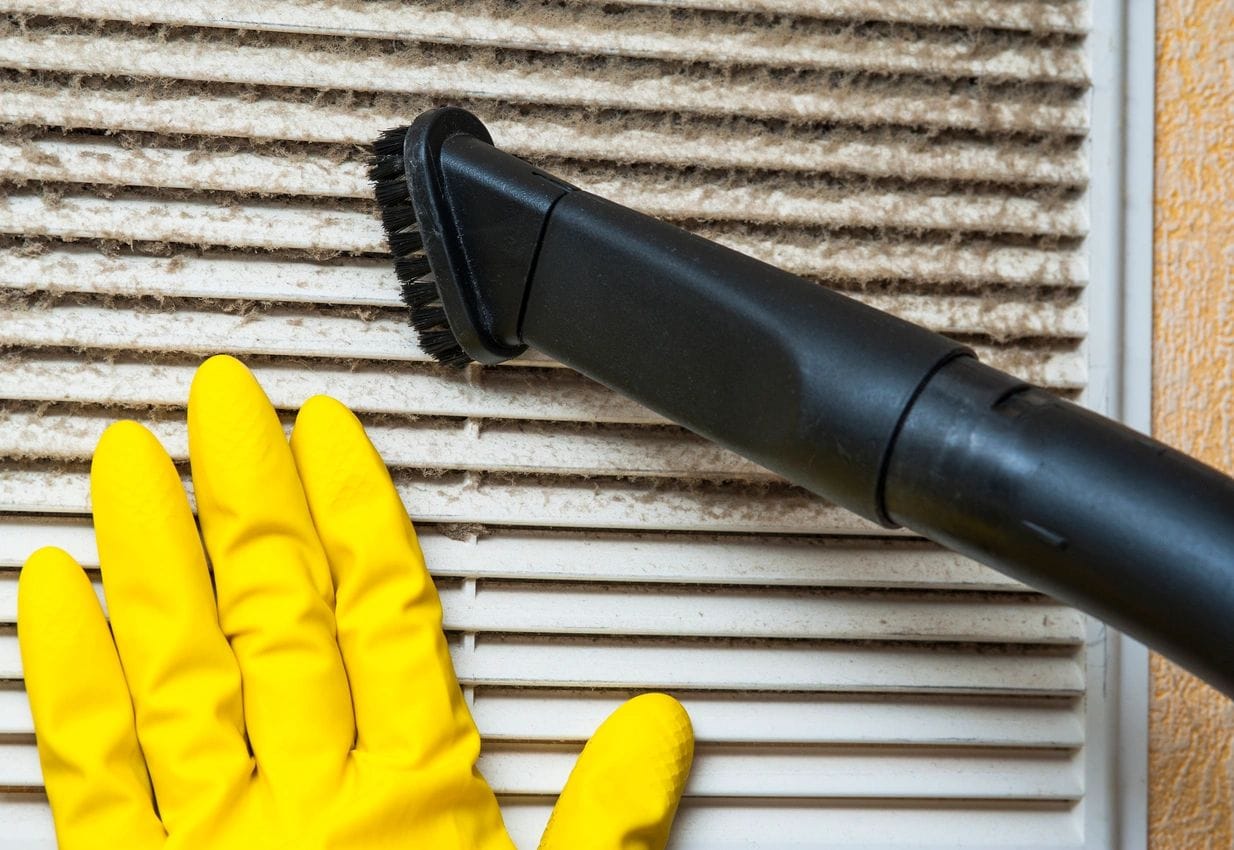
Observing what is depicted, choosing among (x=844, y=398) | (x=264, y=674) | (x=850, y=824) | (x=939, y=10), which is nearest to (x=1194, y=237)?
(x=939, y=10)

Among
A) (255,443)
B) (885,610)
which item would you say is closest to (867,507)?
(885,610)

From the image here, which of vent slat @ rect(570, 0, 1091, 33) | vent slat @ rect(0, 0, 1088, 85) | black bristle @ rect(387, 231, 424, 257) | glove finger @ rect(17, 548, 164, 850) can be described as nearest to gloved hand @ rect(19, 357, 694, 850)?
glove finger @ rect(17, 548, 164, 850)

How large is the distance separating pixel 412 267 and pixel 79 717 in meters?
0.35

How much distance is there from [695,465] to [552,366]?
123 millimetres

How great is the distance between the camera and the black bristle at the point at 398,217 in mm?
629

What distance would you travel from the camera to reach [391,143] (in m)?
0.63

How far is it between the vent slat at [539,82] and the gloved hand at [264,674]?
207 mm

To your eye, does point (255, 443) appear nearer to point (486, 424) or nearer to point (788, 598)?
point (486, 424)

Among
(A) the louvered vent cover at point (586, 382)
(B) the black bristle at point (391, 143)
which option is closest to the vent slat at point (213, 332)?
(A) the louvered vent cover at point (586, 382)

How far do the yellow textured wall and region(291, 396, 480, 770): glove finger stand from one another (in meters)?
0.53

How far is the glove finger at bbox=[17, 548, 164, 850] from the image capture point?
1.92ft

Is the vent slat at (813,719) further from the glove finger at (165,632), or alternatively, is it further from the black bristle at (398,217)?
the black bristle at (398,217)

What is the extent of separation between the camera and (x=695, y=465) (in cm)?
67

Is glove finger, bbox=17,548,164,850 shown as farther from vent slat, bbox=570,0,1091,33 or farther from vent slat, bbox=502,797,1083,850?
vent slat, bbox=570,0,1091,33
